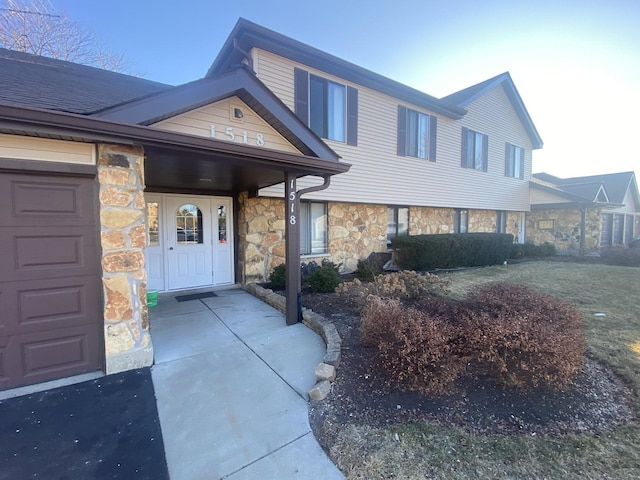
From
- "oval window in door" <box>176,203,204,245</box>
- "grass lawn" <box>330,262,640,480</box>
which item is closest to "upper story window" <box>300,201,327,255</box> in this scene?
"oval window in door" <box>176,203,204,245</box>

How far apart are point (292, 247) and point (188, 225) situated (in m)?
3.63

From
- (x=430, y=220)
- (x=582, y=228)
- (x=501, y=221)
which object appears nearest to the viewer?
(x=430, y=220)

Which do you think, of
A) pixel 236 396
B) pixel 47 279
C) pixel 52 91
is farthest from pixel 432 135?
pixel 47 279

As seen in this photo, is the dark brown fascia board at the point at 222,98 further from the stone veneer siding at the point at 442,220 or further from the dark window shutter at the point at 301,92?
the stone veneer siding at the point at 442,220

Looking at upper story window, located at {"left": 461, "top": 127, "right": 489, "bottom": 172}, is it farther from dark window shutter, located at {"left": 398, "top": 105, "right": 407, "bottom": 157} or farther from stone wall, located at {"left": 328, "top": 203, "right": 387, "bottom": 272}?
stone wall, located at {"left": 328, "top": 203, "right": 387, "bottom": 272}

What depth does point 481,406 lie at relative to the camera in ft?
8.84

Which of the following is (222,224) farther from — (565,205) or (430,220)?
(565,205)

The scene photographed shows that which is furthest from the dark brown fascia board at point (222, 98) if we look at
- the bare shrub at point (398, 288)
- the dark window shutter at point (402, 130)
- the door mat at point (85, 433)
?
the dark window shutter at point (402, 130)

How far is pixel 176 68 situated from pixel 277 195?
10.8 metres

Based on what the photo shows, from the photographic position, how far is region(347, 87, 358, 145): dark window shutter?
8.37 meters

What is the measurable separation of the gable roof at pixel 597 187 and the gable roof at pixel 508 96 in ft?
8.54

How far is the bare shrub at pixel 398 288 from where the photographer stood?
5605mm

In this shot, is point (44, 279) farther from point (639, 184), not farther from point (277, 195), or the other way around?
point (639, 184)

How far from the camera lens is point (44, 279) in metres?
3.02
